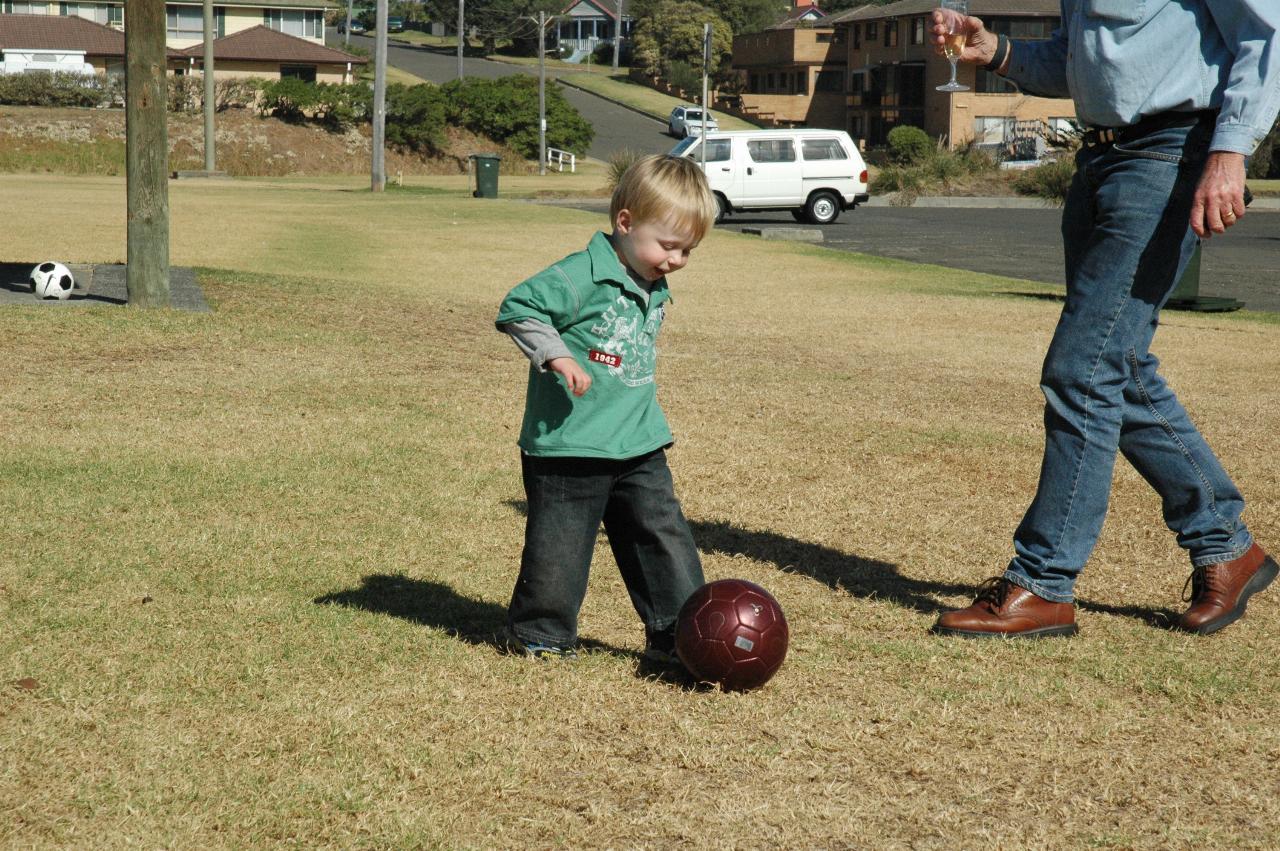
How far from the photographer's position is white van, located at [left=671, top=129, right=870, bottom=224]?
3138cm

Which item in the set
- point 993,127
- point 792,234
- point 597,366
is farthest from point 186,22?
point 597,366

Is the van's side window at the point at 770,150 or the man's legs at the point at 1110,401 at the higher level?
the van's side window at the point at 770,150

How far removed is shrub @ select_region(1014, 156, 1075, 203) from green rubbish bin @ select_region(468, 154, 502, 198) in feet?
45.5

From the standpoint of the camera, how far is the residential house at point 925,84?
69.8 metres

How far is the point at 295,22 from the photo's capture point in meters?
87.8

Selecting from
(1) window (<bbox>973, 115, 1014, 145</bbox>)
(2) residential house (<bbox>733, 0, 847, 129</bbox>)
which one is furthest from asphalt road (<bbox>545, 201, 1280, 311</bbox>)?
(2) residential house (<bbox>733, 0, 847, 129</bbox>)

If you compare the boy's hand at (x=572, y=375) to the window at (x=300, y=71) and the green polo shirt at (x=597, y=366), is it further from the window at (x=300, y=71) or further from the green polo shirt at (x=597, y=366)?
the window at (x=300, y=71)

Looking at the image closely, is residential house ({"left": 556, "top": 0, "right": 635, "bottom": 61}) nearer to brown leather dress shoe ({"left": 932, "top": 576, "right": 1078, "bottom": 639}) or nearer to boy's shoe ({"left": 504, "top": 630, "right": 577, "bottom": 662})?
brown leather dress shoe ({"left": 932, "top": 576, "right": 1078, "bottom": 639})

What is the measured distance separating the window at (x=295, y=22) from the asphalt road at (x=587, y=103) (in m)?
6.50

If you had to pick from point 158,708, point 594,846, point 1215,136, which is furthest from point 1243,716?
point 158,708

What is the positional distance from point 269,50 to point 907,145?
37196 mm

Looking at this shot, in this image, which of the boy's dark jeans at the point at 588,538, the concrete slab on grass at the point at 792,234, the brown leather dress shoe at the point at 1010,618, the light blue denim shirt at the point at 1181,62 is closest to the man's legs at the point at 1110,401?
the brown leather dress shoe at the point at 1010,618

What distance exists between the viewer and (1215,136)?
375cm

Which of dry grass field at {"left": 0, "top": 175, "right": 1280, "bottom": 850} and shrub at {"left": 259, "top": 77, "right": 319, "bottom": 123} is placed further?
shrub at {"left": 259, "top": 77, "right": 319, "bottom": 123}
